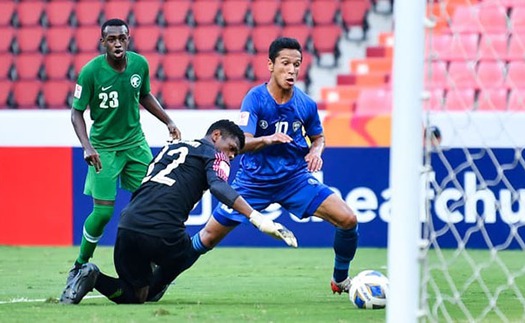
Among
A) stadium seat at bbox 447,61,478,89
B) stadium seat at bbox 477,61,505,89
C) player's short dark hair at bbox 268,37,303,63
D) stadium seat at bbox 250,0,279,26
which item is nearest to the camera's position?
player's short dark hair at bbox 268,37,303,63

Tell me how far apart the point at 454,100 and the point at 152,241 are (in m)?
7.27

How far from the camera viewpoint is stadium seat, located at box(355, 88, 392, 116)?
1377 cm

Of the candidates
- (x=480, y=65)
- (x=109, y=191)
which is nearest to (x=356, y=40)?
(x=480, y=65)

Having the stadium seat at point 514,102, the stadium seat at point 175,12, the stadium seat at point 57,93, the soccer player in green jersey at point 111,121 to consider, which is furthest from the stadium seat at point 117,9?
the soccer player in green jersey at point 111,121

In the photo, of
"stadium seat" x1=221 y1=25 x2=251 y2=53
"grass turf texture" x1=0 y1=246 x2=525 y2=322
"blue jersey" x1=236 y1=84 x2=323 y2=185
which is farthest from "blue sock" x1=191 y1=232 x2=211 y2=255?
"stadium seat" x1=221 y1=25 x2=251 y2=53

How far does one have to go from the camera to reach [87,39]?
54.2 ft

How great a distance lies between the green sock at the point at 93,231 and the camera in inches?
309

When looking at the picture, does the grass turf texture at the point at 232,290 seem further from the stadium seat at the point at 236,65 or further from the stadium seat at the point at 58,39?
the stadium seat at the point at 58,39

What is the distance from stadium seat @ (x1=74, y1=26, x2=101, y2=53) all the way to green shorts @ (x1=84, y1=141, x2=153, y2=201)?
8.32 meters

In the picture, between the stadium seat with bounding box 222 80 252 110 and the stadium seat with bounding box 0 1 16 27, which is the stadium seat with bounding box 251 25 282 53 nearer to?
the stadium seat with bounding box 222 80 252 110

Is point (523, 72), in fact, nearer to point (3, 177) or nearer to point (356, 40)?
point (356, 40)

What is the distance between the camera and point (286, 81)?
7.44 m

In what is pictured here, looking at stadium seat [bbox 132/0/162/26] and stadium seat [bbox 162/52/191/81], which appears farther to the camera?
stadium seat [bbox 132/0/162/26]

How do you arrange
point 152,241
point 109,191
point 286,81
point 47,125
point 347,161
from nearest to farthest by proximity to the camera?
1. point 152,241
2. point 286,81
3. point 109,191
4. point 347,161
5. point 47,125
